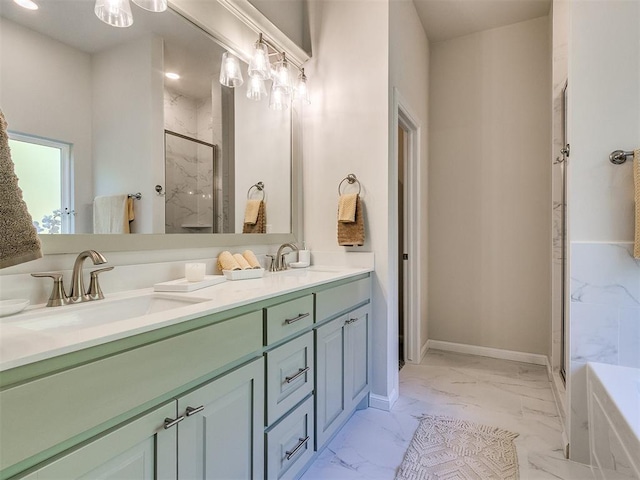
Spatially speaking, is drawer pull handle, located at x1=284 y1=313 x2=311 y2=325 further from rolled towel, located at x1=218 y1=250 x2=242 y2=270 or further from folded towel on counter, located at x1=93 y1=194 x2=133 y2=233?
folded towel on counter, located at x1=93 y1=194 x2=133 y2=233

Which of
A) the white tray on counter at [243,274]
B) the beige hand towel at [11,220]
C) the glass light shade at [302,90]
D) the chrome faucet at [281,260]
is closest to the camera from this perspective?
the beige hand towel at [11,220]

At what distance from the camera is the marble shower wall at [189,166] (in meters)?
1.56

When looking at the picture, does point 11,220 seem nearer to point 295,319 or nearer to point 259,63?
point 295,319

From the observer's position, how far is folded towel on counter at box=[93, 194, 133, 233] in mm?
1290

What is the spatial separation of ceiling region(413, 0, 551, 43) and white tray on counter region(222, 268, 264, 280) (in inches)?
98.7

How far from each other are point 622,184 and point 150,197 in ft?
6.86

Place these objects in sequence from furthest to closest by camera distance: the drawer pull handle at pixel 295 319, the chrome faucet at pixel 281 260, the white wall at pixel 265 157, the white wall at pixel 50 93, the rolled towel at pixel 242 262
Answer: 1. the chrome faucet at pixel 281 260
2. the white wall at pixel 265 157
3. the rolled towel at pixel 242 262
4. the drawer pull handle at pixel 295 319
5. the white wall at pixel 50 93

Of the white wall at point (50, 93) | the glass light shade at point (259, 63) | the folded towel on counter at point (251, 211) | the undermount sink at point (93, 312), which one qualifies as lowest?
the undermount sink at point (93, 312)

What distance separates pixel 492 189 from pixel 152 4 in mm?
2818

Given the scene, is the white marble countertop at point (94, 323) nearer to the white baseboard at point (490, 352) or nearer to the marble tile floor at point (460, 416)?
the marble tile floor at point (460, 416)

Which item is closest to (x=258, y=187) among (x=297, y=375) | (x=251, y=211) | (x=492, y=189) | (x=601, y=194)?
(x=251, y=211)

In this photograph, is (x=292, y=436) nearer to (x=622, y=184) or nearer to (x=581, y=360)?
(x=581, y=360)

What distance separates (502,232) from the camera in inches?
119

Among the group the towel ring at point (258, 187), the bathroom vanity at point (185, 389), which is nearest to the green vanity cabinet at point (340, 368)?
the bathroom vanity at point (185, 389)
